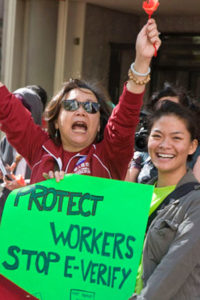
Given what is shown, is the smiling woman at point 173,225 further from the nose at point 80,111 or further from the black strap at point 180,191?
the nose at point 80,111

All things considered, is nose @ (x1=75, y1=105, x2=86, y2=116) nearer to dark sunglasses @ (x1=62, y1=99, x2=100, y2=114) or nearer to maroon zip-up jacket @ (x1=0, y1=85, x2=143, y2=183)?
dark sunglasses @ (x1=62, y1=99, x2=100, y2=114)

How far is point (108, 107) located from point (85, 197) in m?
0.70

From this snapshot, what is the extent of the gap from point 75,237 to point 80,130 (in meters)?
0.59

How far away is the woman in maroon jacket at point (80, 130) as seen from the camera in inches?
119

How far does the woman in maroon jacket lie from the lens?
9.91 feet

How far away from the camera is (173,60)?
9.66 metres

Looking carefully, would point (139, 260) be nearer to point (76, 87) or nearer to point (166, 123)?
point (166, 123)

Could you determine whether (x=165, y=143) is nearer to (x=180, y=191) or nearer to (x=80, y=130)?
(x=180, y=191)

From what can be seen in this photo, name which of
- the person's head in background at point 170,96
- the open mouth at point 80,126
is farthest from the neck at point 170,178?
the person's head in background at point 170,96

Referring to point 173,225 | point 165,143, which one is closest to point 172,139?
point 165,143

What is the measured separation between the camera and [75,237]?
9.39ft

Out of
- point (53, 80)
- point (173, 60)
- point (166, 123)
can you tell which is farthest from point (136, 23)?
point (166, 123)

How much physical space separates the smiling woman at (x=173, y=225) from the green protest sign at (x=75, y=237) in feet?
0.37

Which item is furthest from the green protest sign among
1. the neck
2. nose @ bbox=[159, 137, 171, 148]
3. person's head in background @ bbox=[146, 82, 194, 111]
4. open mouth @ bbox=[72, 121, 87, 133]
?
person's head in background @ bbox=[146, 82, 194, 111]
